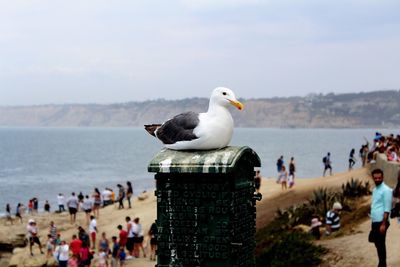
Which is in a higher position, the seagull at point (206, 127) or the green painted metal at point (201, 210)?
the seagull at point (206, 127)

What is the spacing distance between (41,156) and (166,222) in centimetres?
12491

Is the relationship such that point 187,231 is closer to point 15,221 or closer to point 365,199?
point 365,199

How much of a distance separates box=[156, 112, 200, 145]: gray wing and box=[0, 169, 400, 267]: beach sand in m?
6.44

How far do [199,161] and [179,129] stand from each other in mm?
626

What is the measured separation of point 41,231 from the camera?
3033 centimetres

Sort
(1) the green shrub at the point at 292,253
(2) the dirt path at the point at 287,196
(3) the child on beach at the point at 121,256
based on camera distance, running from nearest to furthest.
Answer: (1) the green shrub at the point at 292,253 < (3) the child on beach at the point at 121,256 < (2) the dirt path at the point at 287,196

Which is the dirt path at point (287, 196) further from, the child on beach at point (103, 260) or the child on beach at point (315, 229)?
the child on beach at point (103, 260)

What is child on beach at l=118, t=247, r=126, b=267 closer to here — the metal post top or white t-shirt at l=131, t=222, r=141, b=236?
white t-shirt at l=131, t=222, r=141, b=236

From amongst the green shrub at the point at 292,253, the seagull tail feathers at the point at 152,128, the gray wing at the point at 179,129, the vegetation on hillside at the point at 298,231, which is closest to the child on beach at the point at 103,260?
the vegetation on hillside at the point at 298,231

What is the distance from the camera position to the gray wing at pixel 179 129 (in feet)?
24.2

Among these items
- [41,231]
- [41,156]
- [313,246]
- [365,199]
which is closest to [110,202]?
[41,231]

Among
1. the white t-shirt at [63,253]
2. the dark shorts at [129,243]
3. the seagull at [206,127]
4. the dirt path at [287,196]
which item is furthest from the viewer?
the dirt path at [287,196]

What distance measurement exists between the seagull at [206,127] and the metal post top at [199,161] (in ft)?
0.31

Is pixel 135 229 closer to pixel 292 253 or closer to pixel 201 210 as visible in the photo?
pixel 292 253
